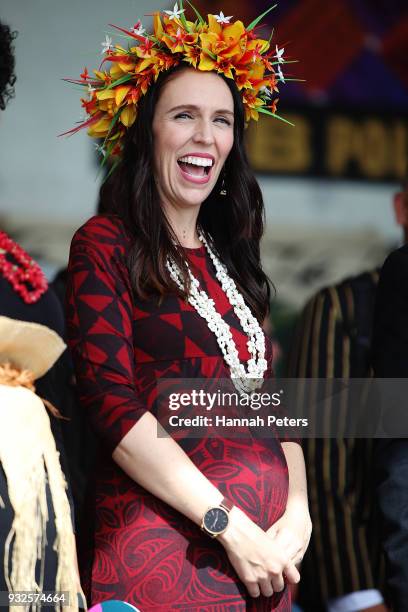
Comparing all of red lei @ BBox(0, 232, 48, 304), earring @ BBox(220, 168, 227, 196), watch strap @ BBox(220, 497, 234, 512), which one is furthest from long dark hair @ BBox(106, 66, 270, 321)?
watch strap @ BBox(220, 497, 234, 512)

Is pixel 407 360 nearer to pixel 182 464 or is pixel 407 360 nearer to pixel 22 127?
pixel 182 464

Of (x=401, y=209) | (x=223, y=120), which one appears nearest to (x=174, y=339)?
(x=223, y=120)

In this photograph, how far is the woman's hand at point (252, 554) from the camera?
209cm

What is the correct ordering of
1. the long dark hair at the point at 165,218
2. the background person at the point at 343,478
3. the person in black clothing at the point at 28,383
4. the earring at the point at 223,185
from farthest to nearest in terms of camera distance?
1. the background person at the point at 343,478
2. the earring at the point at 223,185
3. the long dark hair at the point at 165,218
4. the person in black clothing at the point at 28,383

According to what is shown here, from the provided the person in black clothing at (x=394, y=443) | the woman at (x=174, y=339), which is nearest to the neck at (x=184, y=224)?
the woman at (x=174, y=339)

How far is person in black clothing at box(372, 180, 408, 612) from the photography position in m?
2.46

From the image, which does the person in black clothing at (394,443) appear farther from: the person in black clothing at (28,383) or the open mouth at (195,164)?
the person in black clothing at (28,383)

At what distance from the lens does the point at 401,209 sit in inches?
134

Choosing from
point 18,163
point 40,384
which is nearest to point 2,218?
point 18,163

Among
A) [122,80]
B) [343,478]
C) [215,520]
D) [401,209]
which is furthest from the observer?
[401,209]

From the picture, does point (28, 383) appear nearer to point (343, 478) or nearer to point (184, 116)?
point (184, 116)

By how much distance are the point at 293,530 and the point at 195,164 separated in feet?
2.78

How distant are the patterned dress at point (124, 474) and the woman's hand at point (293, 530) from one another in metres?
0.02

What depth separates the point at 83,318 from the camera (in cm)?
217
